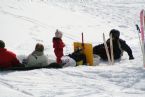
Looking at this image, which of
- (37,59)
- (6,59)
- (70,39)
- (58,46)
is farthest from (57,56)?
(70,39)

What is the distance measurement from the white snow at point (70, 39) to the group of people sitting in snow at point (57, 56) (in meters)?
0.30

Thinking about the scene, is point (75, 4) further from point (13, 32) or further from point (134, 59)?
point (134, 59)

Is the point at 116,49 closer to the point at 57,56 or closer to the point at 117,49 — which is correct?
the point at 117,49

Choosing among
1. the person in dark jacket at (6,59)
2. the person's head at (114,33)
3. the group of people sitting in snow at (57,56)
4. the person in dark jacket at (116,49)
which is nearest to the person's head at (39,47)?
the group of people sitting in snow at (57,56)

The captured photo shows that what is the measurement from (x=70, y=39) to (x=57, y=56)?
4.86m

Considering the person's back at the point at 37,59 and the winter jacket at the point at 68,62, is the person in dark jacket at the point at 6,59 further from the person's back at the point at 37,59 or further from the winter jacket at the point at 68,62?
the winter jacket at the point at 68,62

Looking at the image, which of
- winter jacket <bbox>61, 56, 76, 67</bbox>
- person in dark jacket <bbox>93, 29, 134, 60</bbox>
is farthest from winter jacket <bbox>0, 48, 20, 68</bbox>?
person in dark jacket <bbox>93, 29, 134, 60</bbox>

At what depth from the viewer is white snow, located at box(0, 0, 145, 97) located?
726 cm

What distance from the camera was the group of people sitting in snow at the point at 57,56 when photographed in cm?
846

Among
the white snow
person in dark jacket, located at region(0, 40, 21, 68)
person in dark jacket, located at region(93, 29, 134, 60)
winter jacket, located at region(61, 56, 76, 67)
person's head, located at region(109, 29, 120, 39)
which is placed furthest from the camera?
person in dark jacket, located at region(93, 29, 134, 60)

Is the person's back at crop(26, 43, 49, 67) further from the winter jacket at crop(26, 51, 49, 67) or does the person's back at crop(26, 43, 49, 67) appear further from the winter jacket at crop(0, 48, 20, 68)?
the winter jacket at crop(0, 48, 20, 68)

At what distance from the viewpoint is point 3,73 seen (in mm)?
8172

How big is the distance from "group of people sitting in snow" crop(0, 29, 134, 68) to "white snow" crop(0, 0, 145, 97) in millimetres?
301

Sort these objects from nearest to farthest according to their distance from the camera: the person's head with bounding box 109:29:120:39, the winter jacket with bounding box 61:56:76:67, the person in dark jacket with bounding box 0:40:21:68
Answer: the person in dark jacket with bounding box 0:40:21:68 → the winter jacket with bounding box 61:56:76:67 → the person's head with bounding box 109:29:120:39
